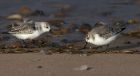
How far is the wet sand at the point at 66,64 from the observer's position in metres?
8.27

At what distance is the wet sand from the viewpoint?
8.27m

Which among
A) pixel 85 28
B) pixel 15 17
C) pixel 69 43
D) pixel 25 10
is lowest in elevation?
pixel 69 43

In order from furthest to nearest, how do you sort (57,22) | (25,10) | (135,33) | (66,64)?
A: (25,10) → (57,22) → (135,33) → (66,64)

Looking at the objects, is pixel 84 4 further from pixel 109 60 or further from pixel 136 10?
pixel 109 60

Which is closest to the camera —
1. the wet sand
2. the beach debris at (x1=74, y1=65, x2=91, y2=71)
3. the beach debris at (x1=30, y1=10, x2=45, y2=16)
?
the wet sand

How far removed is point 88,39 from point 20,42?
5.46 ft

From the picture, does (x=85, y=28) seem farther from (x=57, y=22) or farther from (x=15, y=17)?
(x=15, y=17)

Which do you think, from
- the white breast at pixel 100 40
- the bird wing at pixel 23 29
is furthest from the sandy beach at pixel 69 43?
the bird wing at pixel 23 29

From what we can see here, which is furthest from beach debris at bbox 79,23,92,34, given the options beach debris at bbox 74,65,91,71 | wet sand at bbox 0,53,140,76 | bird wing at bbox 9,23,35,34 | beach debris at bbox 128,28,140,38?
beach debris at bbox 74,65,91,71

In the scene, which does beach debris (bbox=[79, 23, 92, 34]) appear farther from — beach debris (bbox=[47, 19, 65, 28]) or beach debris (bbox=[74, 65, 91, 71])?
beach debris (bbox=[74, 65, 91, 71])

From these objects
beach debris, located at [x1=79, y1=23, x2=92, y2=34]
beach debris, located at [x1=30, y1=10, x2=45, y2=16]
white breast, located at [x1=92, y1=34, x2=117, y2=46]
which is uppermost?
beach debris, located at [x1=30, y1=10, x2=45, y2=16]

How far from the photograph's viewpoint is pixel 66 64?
8805 mm

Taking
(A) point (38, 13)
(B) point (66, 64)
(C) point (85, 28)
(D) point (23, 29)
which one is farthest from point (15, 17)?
(B) point (66, 64)

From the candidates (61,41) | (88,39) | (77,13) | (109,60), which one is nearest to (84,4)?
(77,13)
